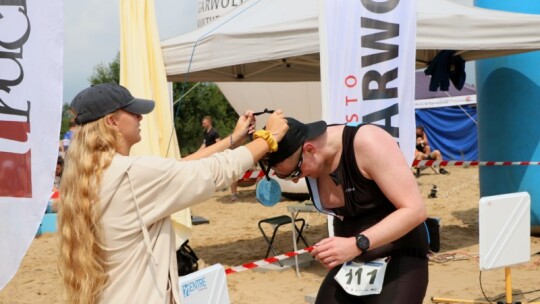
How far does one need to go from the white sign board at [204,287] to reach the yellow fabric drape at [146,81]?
9.07 ft

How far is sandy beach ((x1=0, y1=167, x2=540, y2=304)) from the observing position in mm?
5961

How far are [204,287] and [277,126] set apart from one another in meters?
1.16

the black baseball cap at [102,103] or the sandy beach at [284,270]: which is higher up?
the black baseball cap at [102,103]

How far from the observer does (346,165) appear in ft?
8.38

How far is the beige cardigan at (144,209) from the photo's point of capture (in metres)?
2.12

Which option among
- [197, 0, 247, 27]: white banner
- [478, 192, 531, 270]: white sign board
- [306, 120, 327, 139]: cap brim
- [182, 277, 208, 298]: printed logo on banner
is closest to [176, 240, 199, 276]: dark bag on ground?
[478, 192, 531, 270]: white sign board

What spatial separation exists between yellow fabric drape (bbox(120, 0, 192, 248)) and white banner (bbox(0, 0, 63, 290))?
2985 mm

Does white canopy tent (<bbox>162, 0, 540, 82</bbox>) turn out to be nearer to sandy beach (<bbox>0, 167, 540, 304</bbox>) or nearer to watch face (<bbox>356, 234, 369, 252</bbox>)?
sandy beach (<bbox>0, 167, 540, 304</bbox>)

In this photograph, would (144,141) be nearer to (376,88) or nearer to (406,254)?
(376,88)

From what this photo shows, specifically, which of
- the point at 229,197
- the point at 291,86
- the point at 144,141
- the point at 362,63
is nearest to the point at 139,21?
the point at 144,141

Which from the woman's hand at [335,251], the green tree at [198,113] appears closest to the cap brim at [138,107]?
the woman's hand at [335,251]

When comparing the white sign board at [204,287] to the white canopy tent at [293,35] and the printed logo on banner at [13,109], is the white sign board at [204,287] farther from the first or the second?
the white canopy tent at [293,35]

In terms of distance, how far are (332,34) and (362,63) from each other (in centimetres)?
34

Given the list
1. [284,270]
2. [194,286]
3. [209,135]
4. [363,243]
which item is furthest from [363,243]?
[209,135]
